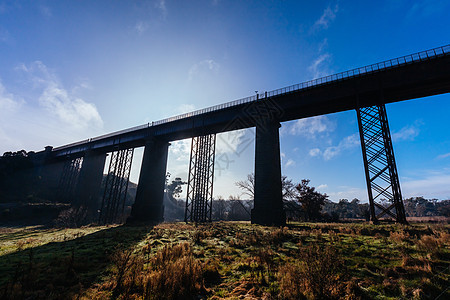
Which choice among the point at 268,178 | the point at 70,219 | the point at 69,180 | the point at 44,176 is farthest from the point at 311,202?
the point at 44,176

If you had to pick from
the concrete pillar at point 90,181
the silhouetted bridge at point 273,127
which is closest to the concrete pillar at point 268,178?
the silhouetted bridge at point 273,127

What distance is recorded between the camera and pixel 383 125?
16891 mm

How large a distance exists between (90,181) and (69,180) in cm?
1056

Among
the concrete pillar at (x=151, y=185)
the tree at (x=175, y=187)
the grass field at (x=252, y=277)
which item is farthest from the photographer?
the tree at (x=175, y=187)

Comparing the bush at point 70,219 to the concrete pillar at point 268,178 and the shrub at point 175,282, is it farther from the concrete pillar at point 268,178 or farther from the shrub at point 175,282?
the shrub at point 175,282

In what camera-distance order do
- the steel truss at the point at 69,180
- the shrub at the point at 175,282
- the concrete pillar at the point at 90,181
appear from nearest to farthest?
the shrub at the point at 175,282, the concrete pillar at the point at 90,181, the steel truss at the point at 69,180

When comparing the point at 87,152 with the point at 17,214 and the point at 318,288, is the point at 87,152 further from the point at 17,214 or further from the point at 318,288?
the point at 318,288

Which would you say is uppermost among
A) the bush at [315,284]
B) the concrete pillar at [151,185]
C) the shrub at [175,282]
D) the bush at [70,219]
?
the concrete pillar at [151,185]

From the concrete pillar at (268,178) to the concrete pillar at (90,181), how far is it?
37.7 meters

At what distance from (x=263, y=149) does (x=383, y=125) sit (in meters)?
11.2

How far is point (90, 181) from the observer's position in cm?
3997

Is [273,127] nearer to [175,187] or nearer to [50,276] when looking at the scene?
[50,276]

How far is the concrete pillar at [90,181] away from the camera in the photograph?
38.6 meters

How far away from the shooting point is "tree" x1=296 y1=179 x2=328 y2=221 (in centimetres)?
3012
